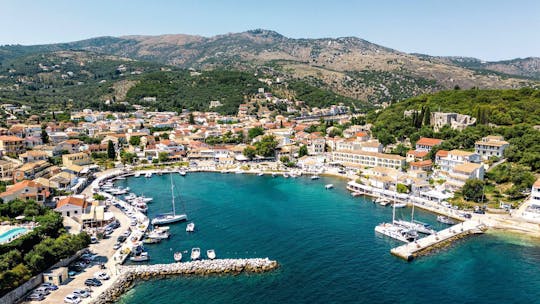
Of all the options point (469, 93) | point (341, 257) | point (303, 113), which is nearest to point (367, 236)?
point (341, 257)

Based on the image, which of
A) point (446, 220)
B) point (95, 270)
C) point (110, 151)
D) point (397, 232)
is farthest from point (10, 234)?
point (110, 151)

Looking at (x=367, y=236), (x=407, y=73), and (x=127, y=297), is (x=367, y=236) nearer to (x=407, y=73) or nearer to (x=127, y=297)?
(x=127, y=297)

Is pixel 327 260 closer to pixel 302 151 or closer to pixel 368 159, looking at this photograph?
pixel 368 159

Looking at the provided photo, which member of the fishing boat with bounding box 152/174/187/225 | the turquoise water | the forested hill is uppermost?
the forested hill

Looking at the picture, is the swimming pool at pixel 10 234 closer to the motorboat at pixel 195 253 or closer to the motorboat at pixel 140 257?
the motorboat at pixel 140 257

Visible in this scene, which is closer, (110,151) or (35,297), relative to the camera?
(35,297)

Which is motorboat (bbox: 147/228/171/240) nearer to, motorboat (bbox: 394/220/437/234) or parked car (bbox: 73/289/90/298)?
parked car (bbox: 73/289/90/298)

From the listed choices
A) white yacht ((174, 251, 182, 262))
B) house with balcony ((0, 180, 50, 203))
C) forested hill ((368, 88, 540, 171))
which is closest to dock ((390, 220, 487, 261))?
white yacht ((174, 251, 182, 262))
